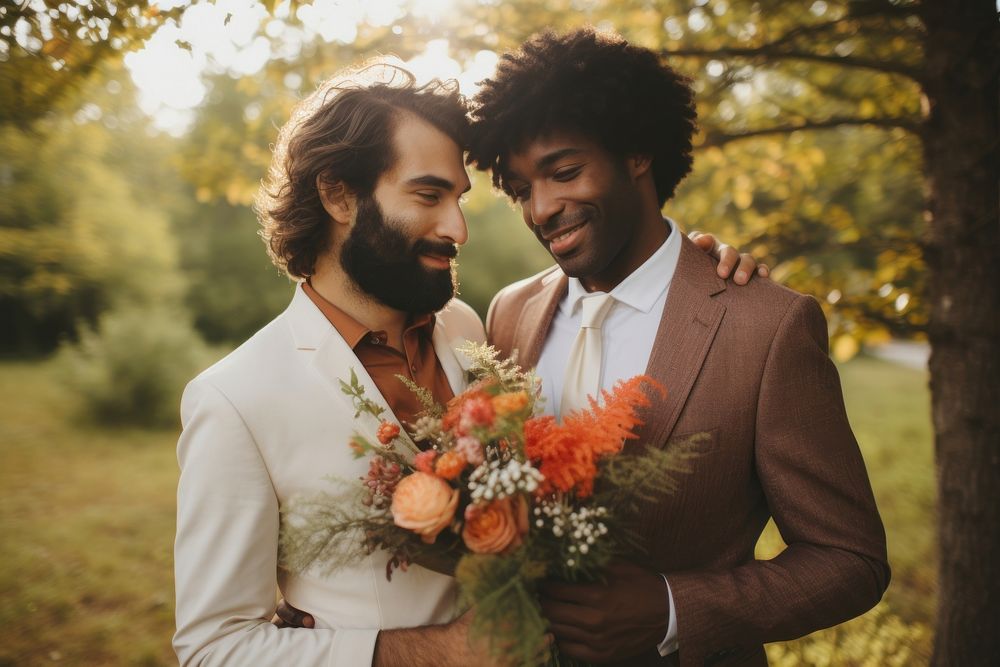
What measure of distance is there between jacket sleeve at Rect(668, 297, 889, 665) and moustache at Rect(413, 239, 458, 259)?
49.5 inches

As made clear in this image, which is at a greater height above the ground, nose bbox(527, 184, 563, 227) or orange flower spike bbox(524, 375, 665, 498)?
nose bbox(527, 184, 563, 227)

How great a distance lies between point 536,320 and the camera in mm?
2775

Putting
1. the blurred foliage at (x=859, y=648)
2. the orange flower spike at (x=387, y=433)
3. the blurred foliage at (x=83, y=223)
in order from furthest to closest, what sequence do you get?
the blurred foliage at (x=83, y=223) → the blurred foliage at (x=859, y=648) → the orange flower spike at (x=387, y=433)

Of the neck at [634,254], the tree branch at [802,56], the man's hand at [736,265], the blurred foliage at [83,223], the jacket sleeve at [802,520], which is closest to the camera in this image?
the jacket sleeve at [802,520]

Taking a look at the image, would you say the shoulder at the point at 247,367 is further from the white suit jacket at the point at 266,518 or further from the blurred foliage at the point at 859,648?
the blurred foliage at the point at 859,648

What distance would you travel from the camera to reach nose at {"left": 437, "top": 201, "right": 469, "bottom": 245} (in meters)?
2.47

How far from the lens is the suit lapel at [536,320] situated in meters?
2.69

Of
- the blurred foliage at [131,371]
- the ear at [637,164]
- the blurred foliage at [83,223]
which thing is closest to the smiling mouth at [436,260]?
the ear at [637,164]

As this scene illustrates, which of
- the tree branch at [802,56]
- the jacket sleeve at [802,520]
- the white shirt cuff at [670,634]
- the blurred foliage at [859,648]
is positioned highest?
the tree branch at [802,56]

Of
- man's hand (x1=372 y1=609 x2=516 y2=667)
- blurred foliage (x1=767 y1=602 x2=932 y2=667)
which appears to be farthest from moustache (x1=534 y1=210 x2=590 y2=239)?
blurred foliage (x1=767 y1=602 x2=932 y2=667)

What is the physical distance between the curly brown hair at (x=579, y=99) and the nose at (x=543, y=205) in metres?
0.22

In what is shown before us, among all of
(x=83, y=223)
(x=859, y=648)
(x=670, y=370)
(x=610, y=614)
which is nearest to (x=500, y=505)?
(x=610, y=614)

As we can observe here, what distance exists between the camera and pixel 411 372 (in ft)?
8.21

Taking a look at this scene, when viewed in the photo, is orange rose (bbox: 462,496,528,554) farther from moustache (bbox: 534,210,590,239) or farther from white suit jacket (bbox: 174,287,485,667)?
moustache (bbox: 534,210,590,239)
